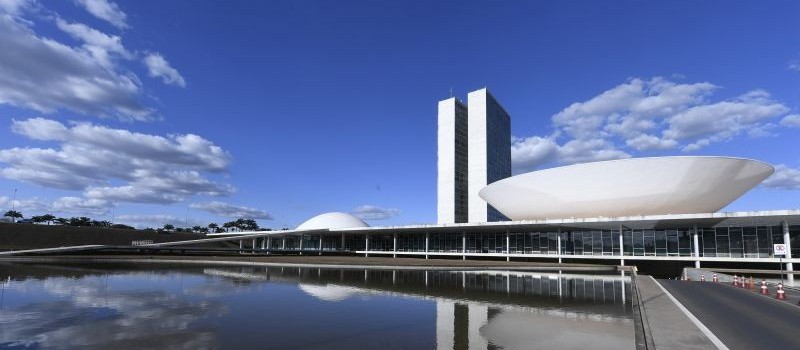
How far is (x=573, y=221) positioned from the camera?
4397 centimetres

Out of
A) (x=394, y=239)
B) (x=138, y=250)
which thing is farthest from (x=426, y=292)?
(x=138, y=250)

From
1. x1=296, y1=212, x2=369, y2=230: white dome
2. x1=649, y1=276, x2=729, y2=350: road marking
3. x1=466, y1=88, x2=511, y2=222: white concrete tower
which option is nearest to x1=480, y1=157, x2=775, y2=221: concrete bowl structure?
x1=649, y1=276, x2=729, y2=350: road marking

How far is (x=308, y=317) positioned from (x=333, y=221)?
250 feet

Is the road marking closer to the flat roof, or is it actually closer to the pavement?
the pavement

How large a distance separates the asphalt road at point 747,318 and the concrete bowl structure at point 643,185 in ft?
86.3

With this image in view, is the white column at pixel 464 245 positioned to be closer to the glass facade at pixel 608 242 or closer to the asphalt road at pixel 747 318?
the glass facade at pixel 608 242

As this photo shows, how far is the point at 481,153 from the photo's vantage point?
4505 inches

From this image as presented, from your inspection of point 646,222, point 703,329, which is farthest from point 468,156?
point 703,329

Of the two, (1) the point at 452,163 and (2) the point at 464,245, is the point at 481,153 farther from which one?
(2) the point at 464,245

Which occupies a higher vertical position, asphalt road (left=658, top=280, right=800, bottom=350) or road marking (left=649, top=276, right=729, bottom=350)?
road marking (left=649, top=276, right=729, bottom=350)

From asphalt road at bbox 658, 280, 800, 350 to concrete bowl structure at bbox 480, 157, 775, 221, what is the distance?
26.3 m

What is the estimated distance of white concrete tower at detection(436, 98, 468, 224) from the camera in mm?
116562

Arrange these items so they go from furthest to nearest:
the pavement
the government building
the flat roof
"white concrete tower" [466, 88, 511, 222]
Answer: "white concrete tower" [466, 88, 511, 222] → the government building → the flat roof → the pavement

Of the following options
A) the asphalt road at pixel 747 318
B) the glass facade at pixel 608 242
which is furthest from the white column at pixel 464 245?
the asphalt road at pixel 747 318
